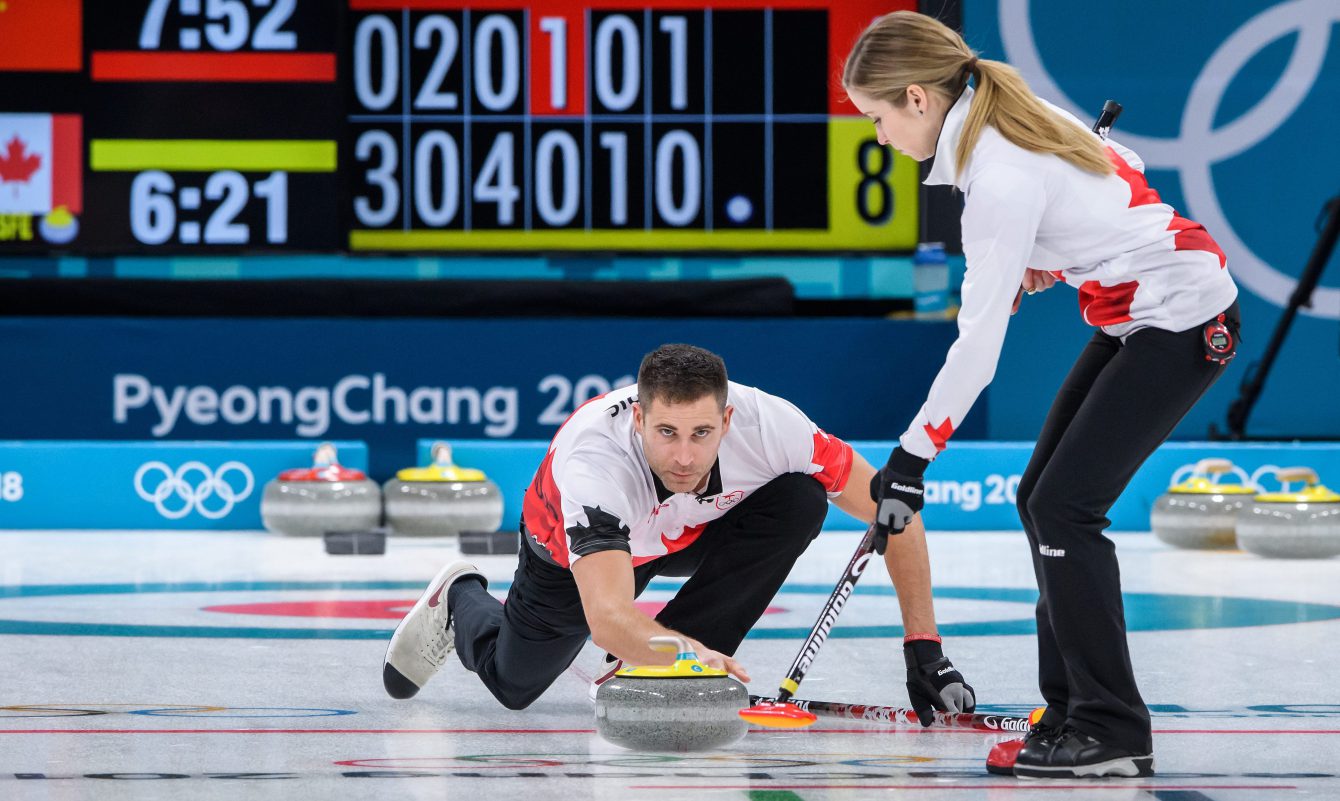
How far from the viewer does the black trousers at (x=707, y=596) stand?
3807 mm

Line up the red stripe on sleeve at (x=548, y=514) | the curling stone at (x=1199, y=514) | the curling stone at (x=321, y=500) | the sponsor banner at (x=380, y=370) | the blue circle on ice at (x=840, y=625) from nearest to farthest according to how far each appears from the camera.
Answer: the red stripe on sleeve at (x=548, y=514) → the blue circle on ice at (x=840, y=625) → the curling stone at (x=1199, y=514) → the curling stone at (x=321, y=500) → the sponsor banner at (x=380, y=370)

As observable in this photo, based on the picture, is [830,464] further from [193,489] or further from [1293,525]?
[193,489]

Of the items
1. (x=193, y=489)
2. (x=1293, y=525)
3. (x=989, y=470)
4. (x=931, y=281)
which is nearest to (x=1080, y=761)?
(x=1293, y=525)

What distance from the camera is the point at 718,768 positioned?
3193mm

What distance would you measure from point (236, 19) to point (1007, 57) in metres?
4.73

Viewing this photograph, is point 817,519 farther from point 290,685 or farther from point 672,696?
point 290,685

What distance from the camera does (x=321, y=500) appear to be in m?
8.69

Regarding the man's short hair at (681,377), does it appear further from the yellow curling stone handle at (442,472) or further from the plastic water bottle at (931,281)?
the plastic water bottle at (931,281)

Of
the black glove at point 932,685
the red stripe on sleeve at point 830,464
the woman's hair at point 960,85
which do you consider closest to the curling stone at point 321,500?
the red stripe on sleeve at point 830,464

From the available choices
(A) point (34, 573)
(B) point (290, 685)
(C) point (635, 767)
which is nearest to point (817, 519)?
(C) point (635, 767)

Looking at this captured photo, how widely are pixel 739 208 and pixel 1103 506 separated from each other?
8053 mm

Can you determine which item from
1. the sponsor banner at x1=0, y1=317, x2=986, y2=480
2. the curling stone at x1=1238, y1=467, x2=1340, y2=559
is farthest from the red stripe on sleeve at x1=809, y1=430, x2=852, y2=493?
the sponsor banner at x1=0, y1=317, x2=986, y2=480

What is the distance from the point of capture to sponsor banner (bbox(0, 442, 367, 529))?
9.22 metres

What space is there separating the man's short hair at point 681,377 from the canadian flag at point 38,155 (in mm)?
8473
